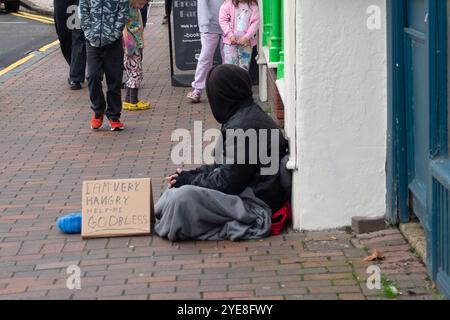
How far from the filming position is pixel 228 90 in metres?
6.73

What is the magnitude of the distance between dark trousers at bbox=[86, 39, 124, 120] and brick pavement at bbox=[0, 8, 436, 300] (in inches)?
34.5

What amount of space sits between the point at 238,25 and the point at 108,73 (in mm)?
1530

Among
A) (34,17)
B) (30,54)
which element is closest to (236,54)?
(30,54)

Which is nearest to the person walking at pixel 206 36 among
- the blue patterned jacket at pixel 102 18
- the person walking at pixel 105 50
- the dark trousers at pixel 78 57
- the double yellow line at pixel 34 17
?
the person walking at pixel 105 50

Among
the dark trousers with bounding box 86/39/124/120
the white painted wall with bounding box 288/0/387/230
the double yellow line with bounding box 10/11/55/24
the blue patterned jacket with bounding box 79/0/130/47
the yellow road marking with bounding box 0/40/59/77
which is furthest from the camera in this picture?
the double yellow line with bounding box 10/11/55/24

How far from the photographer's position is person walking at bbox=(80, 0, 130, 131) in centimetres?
998

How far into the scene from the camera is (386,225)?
21.8ft

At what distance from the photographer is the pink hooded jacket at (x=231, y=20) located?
35.4ft

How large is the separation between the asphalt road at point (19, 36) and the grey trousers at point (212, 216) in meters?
10.1

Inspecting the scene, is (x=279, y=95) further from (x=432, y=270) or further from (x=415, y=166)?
(x=432, y=270)

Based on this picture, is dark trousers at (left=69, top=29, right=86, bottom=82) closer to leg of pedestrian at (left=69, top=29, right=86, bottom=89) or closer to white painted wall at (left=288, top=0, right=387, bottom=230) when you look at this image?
leg of pedestrian at (left=69, top=29, right=86, bottom=89)

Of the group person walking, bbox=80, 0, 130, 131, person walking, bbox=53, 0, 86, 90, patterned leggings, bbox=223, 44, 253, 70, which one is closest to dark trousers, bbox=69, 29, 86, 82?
person walking, bbox=53, 0, 86, 90
